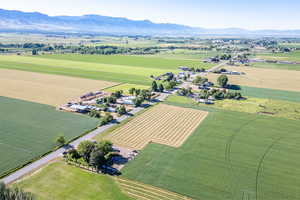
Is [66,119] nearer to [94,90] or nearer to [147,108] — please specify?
[147,108]

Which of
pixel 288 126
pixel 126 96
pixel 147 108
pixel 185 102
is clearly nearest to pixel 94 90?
pixel 126 96

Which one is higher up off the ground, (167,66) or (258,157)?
(167,66)

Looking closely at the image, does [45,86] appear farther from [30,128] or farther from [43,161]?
[43,161]

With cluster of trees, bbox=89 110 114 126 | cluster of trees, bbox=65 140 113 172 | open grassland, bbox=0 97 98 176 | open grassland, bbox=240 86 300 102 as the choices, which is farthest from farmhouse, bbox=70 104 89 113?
open grassland, bbox=240 86 300 102

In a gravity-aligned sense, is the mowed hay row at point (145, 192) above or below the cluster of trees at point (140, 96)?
below

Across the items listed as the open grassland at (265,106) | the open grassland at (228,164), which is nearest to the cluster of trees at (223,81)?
the open grassland at (265,106)

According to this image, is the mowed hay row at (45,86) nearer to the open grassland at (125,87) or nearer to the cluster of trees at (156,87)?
the open grassland at (125,87)

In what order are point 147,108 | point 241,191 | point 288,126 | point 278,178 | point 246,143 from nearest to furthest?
point 241,191, point 278,178, point 246,143, point 288,126, point 147,108
